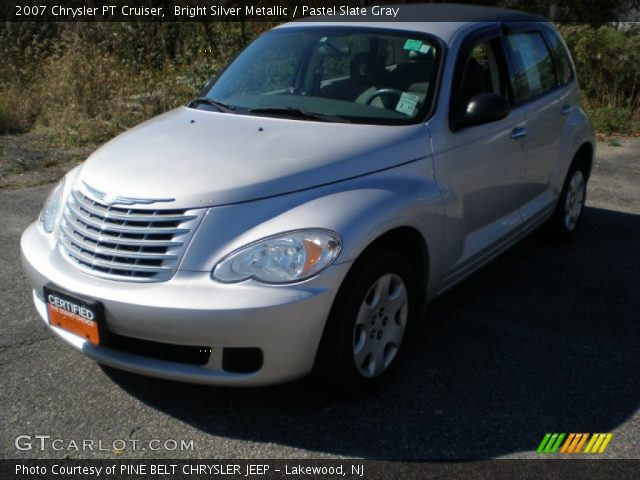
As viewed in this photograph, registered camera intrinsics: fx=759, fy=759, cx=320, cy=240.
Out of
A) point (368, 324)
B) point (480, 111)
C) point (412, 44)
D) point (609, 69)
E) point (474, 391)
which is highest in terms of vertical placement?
point (412, 44)

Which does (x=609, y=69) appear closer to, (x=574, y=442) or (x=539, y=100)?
(x=539, y=100)

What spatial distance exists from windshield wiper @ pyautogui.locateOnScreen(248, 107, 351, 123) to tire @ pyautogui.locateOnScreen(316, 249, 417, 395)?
0.86 m

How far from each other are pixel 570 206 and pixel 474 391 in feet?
8.69

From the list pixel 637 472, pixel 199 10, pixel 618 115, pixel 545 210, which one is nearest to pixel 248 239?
pixel 637 472

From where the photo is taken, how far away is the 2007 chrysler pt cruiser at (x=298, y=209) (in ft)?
9.89

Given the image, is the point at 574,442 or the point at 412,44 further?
the point at 412,44

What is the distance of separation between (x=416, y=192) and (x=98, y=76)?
294 inches

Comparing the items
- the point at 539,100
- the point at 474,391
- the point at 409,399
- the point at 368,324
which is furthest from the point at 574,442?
the point at 539,100

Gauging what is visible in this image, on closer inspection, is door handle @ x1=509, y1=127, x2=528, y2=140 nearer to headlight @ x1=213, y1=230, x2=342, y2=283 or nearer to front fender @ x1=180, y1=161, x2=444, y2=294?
front fender @ x1=180, y1=161, x2=444, y2=294

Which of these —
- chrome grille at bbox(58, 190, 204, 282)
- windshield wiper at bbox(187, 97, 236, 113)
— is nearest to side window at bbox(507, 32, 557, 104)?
windshield wiper at bbox(187, 97, 236, 113)

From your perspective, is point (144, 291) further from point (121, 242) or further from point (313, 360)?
point (313, 360)

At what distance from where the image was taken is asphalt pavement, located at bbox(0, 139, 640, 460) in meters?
3.13

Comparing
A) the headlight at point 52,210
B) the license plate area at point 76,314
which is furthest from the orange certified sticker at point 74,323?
the headlight at point 52,210

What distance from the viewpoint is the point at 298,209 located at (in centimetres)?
316
